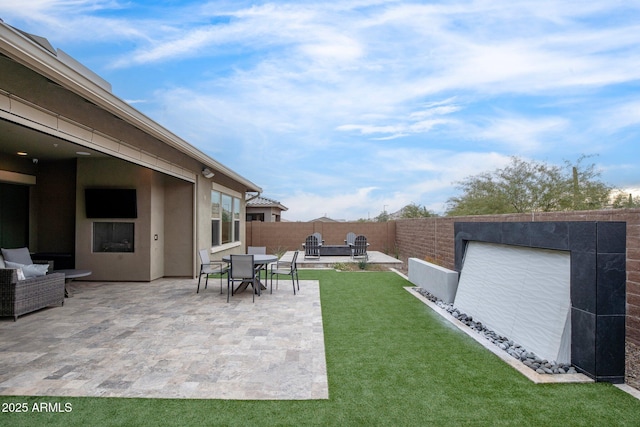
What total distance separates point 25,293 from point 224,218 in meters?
6.54

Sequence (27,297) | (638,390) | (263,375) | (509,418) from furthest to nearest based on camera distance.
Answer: (27,297) → (263,375) → (638,390) → (509,418)

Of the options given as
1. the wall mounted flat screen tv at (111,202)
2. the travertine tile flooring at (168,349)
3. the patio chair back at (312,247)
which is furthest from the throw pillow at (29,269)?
the patio chair back at (312,247)

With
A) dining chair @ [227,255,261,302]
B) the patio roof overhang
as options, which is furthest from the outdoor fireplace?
the patio roof overhang

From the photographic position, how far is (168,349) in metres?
4.11

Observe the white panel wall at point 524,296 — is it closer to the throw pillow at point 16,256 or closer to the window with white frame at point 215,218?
the window with white frame at point 215,218

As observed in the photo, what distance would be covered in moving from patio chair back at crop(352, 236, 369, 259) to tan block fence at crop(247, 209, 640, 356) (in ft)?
5.78

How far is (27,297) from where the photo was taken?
18.0 feet

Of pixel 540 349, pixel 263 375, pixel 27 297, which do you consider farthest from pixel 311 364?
pixel 27 297

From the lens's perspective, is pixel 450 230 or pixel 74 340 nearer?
pixel 74 340

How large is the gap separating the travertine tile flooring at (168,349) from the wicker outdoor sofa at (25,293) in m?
0.15

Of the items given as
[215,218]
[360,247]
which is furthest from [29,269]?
[360,247]

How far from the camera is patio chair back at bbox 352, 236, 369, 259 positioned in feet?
42.7

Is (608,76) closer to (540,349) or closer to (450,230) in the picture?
(450,230)

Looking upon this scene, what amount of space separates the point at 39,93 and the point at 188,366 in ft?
10.4
